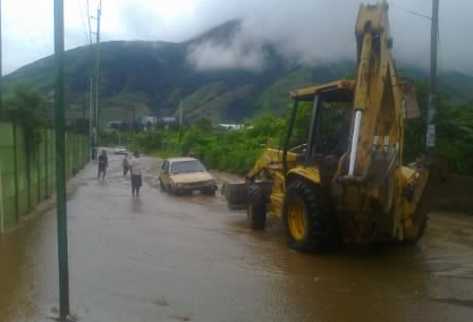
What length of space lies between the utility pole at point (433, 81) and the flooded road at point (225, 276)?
2.59 m

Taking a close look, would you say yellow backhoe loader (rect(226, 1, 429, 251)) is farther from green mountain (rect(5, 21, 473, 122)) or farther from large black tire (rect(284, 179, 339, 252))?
green mountain (rect(5, 21, 473, 122))

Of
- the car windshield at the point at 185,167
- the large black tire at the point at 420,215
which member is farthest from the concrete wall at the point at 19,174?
the large black tire at the point at 420,215

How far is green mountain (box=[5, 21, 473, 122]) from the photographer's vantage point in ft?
372

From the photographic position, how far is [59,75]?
26.3 ft

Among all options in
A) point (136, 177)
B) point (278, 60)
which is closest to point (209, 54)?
point (278, 60)

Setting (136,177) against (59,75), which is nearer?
(59,75)

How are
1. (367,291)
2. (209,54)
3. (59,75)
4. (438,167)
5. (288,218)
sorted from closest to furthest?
(59,75) < (367,291) < (438,167) < (288,218) < (209,54)

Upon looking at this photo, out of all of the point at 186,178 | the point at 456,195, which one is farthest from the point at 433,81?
the point at 186,178

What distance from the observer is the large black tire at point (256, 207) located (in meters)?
16.2

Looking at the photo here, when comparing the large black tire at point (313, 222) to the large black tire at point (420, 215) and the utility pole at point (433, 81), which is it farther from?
the utility pole at point (433, 81)

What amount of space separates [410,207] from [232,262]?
2.97 m

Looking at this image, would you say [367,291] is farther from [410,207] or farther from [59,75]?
[59,75]

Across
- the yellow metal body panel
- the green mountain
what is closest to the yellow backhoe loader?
the yellow metal body panel

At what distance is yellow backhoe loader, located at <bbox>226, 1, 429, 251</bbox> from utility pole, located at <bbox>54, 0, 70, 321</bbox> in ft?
15.0
